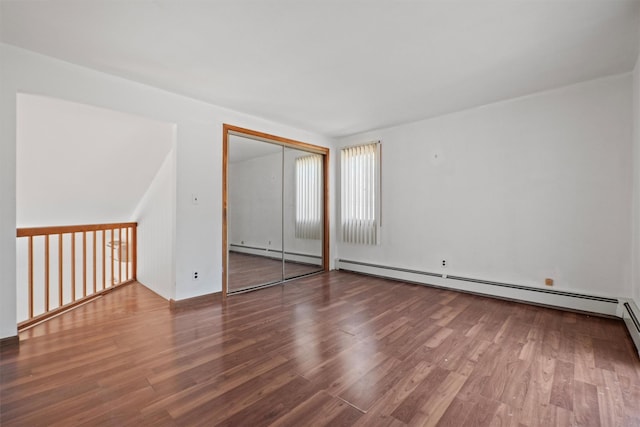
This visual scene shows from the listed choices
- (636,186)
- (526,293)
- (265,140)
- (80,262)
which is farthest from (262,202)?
(636,186)

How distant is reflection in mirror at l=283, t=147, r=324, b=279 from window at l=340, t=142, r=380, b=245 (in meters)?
0.49

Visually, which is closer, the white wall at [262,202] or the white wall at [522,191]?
the white wall at [522,191]

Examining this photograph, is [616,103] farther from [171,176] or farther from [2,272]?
[2,272]

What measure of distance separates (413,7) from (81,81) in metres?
3.07

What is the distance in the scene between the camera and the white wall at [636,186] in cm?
270

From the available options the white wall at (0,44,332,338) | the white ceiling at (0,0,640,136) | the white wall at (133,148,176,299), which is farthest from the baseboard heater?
the white wall at (133,148,176,299)

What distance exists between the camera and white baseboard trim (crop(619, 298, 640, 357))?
2.43m

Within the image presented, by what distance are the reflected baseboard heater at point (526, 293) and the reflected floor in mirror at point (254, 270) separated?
56.1 inches

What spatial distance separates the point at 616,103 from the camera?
307 centimetres

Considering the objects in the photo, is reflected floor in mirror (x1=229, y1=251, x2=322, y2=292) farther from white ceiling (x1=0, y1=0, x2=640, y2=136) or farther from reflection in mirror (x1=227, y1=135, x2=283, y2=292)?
white ceiling (x1=0, y1=0, x2=640, y2=136)

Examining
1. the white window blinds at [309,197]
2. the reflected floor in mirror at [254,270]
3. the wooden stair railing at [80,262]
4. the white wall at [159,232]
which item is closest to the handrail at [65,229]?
the wooden stair railing at [80,262]

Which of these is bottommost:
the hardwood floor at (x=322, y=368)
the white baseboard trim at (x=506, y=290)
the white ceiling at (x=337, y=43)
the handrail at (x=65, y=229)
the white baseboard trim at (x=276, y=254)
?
the hardwood floor at (x=322, y=368)

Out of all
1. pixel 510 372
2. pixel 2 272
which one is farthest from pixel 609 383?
pixel 2 272

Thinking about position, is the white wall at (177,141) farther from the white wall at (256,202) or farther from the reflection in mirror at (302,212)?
the reflection in mirror at (302,212)
